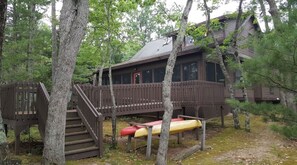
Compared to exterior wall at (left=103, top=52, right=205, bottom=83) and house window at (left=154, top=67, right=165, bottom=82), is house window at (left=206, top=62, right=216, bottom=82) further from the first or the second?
house window at (left=154, top=67, right=165, bottom=82)

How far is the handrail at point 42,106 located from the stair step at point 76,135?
0.69 meters

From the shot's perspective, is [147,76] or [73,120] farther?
[147,76]

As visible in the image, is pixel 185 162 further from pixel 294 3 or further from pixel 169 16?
pixel 169 16

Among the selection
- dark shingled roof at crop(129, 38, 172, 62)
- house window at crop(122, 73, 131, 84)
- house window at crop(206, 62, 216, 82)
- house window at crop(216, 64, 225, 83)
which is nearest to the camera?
house window at crop(206, 62, 216, 82)

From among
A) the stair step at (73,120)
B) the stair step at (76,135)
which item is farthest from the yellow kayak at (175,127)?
the stair step at (73,120)

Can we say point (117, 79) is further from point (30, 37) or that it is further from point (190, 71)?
point (30, 37)

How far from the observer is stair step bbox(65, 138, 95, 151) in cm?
669

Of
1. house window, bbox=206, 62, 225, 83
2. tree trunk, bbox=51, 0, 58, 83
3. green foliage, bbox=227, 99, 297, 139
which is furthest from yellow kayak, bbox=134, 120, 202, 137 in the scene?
house window, bbox=206, 62, 225, 83

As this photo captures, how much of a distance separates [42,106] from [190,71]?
370 inches

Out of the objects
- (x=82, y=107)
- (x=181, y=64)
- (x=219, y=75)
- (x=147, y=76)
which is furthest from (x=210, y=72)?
(x=82, y=107)

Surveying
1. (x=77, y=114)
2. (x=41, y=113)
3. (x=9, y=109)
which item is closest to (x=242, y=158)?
(x=77, y=114)

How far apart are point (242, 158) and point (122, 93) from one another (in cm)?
460

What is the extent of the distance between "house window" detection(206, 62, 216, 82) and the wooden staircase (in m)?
8.51

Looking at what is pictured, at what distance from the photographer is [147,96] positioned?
10.1 meters
